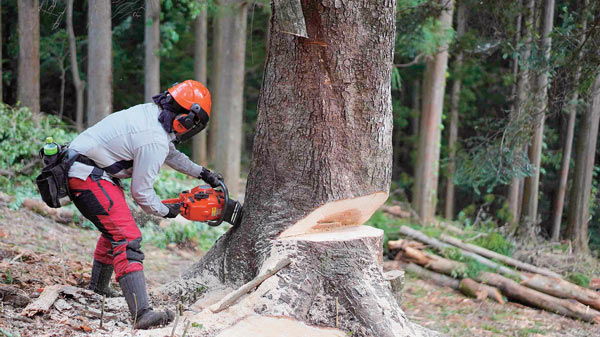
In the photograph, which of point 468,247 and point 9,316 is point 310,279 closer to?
point 9,316

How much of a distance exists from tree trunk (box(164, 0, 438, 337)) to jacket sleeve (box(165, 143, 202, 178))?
56 centimetres

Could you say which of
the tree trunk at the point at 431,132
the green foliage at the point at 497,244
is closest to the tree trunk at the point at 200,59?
the tree trunk at the point at 431,132

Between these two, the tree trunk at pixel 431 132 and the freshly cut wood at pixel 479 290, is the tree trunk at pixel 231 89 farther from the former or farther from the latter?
the freshly cut wood at pixel 479 290

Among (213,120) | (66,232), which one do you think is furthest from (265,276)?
(213,120)

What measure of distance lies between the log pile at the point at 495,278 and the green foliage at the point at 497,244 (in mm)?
514

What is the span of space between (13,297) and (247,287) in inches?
63.1

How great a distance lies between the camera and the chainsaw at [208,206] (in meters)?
3.99

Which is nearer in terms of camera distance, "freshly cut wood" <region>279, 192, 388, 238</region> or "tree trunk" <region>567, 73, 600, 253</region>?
"freshly cut wood" <region>279, 192, 388, 238</region>

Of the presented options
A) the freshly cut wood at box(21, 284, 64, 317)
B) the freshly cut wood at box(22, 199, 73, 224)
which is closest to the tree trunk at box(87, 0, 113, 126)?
the freshly cut wood at box(22, 199, 73, 224)

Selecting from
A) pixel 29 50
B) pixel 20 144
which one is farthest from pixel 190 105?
pixel 29 50

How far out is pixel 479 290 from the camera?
6.85 m

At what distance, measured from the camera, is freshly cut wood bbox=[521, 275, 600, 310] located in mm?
6437

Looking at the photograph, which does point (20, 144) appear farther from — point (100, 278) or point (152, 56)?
point (100, 278)

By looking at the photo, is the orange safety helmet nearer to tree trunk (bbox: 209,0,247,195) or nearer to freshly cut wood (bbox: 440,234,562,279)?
freshly cut wood (bbox: 440,234,562,279)
